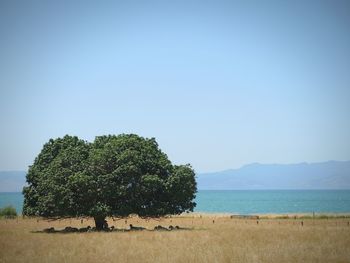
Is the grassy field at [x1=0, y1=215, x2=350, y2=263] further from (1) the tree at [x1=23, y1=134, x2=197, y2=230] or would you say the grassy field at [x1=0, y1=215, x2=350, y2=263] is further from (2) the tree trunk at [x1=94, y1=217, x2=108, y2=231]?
(2) the tree trunk at [x1=94, y1=217, x2=108, y2=231]

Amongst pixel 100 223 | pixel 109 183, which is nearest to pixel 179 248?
pixel 109 183

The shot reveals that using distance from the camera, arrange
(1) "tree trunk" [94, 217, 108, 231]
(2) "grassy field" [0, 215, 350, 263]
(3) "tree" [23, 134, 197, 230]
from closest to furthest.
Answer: (2) "grassy field" [0, 215, 350, 263], (3) "tree" [23, 134, 197, 230], (1) "tree trunk" [94, 217, 108, 231]

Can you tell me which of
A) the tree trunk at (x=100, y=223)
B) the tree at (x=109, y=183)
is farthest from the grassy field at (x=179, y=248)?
the tree trunk at (x=100, y=223)

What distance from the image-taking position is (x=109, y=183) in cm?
5275

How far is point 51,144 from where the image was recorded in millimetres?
60531

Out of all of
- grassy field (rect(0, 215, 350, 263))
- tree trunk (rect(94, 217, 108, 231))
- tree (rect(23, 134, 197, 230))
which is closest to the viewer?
grassy field (rect(0, 215, 350, 263))

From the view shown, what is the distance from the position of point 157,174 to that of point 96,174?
7.80 metres

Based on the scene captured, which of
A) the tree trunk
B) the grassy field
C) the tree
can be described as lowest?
the grassy field

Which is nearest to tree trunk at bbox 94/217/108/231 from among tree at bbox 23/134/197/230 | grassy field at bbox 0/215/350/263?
tree at bbox 23/134/197/230

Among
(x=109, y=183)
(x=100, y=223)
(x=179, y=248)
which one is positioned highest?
(x=109, y=183)

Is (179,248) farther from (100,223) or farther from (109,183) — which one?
(100,223)

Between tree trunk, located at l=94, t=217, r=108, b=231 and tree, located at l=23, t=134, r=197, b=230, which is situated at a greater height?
tree, located at l=23, t=134, r=197, b=230

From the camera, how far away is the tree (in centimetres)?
5200

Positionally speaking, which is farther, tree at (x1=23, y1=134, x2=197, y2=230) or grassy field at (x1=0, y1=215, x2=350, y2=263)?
tree at (x1=23, y1=134, x2=197, y2=230)
